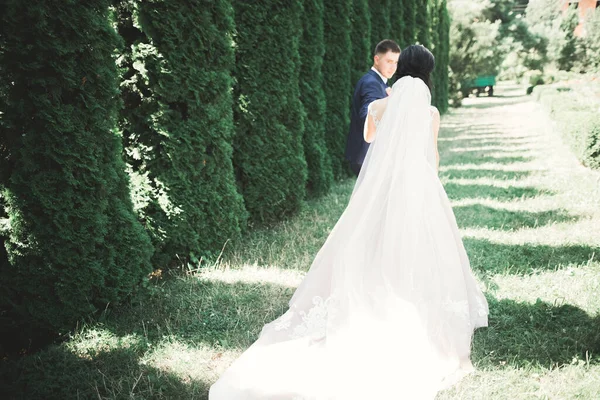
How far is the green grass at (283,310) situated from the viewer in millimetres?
2928

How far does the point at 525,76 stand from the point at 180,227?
2207 inches

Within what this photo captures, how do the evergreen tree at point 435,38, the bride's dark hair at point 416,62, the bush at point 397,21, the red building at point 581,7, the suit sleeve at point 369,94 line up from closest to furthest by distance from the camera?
the bride's dark hair at point 416,62 < the suit sleeve at point 369,94 < the bush at point 397,21 < the evergreen tree at point 435,38 < the red building at point 581,7

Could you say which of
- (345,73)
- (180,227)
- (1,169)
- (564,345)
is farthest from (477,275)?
(345,73)

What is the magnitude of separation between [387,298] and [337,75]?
6.71m

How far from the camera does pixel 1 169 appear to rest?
11.0 feet

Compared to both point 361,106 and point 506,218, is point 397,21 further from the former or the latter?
point 506,218

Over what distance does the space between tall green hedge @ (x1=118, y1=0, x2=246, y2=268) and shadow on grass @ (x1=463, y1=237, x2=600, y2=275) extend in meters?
3.11

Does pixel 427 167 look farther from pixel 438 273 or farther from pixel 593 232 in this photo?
pixel 593 232

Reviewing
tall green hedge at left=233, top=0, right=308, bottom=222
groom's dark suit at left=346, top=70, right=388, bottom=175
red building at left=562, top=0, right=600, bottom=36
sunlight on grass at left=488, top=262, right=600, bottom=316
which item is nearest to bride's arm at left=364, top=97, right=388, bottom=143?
groom's dark suit at left=346, top=70, right=388, bottom=175

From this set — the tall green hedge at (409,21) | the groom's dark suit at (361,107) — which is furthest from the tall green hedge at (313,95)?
the tall green hedge at (409,21)

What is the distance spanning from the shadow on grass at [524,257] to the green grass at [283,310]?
1 centimetres

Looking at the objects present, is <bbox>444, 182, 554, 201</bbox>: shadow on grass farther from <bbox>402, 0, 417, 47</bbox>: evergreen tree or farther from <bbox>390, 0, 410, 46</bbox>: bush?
<bbox>402, 0, 417, 47</bbox>: evergreen tree

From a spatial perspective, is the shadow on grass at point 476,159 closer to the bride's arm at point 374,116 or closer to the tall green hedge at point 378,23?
the tall green hedge at point 378,23

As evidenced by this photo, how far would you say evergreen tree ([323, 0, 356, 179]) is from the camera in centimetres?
880
